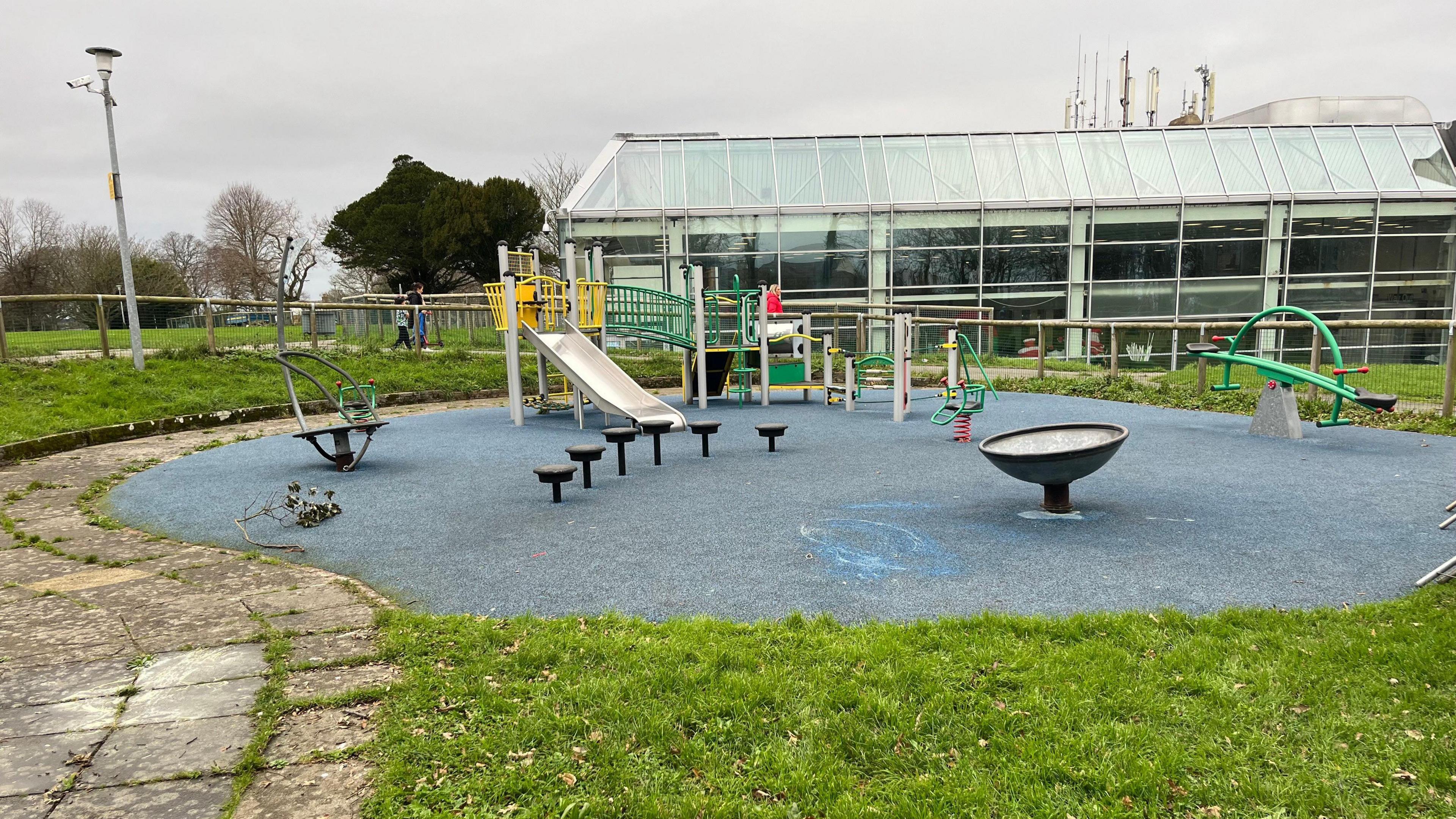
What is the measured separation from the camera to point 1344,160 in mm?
22750

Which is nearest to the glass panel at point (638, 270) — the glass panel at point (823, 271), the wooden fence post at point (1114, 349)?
the glass panel at point (823, 271)

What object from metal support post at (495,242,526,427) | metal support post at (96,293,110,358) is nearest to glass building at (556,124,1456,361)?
metal support post at (495,242,526,427)

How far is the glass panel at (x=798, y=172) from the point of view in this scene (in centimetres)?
2222

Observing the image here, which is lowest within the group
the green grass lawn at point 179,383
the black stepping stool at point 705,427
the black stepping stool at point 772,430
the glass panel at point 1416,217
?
the black stepping stool at point 772,430

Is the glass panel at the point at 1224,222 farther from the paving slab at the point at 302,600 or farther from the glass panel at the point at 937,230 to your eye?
the paving slab at the point at 302,600

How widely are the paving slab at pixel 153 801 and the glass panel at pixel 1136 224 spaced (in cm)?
2390

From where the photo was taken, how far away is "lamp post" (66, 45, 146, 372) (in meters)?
12.1

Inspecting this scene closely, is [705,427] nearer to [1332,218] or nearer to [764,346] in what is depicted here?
[764,346]

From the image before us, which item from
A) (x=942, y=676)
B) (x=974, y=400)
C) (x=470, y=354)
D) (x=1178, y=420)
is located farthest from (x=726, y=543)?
(x=470, y=354)

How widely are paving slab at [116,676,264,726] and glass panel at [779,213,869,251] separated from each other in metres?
20.1

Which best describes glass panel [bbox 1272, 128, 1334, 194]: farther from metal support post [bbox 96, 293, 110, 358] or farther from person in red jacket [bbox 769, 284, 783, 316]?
metal support post [bbox 96, 293, 110, 358]

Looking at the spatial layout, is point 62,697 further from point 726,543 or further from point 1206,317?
point 1206,317

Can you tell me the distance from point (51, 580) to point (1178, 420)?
11788 mm

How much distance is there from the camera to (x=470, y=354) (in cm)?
1788
